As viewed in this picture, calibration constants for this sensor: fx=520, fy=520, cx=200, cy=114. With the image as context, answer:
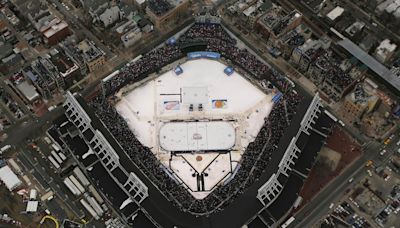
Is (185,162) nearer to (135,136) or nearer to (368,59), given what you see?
(135,136)

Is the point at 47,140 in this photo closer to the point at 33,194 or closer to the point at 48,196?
the point at 33,194

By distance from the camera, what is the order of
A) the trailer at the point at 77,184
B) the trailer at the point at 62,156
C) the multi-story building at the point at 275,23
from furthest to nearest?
the multi-story building at the point at 275,23 < the trailer at the point at 62,156 < the trailer at the point at 77,184

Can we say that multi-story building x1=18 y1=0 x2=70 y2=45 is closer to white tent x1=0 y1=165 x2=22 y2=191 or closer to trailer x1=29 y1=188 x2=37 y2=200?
white tent x1=0 y1=165 x2=22 y2=191

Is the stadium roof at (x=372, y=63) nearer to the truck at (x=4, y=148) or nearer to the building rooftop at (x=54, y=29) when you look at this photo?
the building rooftop at (x=54, y=29)

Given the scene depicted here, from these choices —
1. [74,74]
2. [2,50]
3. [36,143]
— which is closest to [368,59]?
[74,74]

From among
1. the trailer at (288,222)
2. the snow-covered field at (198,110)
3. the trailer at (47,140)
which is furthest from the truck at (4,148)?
the trailer at (288,222)

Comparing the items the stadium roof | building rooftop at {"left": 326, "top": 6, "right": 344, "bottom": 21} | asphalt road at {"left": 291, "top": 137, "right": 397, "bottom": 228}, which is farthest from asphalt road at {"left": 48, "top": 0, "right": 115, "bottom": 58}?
asphalt road at {"left": 291, "top": 137, "right": 397, "bottom": 228}

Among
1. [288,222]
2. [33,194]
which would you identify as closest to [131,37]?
[33,194]
